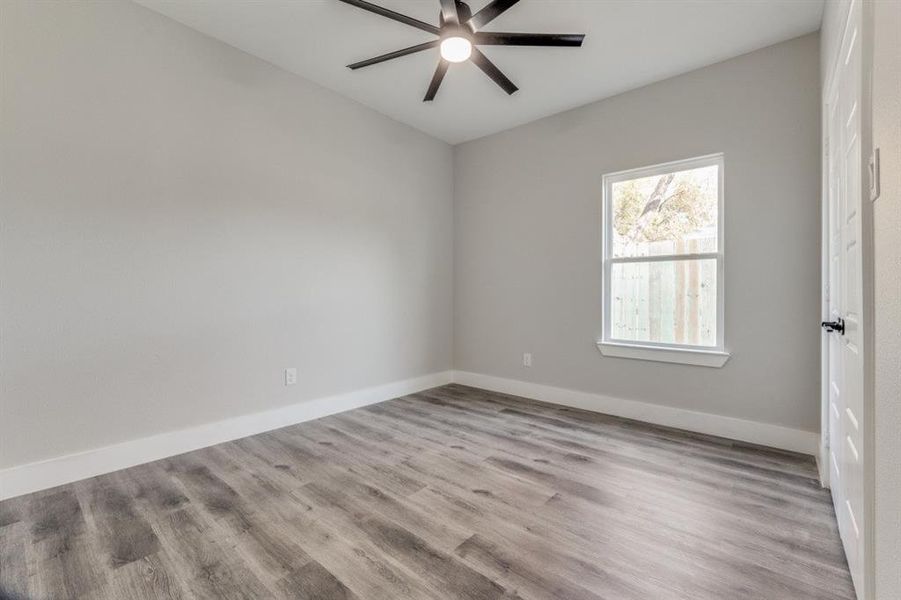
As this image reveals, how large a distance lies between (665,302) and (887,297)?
2.51 m

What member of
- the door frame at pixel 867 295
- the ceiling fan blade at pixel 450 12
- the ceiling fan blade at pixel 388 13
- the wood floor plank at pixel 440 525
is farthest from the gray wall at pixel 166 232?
the door frame at pixel 867 295

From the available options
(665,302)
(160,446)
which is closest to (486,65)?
(665,302)

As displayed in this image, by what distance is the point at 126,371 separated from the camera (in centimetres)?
248

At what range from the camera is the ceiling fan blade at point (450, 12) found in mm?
1965

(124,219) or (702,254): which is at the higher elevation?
(124,219)

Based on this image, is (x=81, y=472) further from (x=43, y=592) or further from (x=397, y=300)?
(x=397, y=300)

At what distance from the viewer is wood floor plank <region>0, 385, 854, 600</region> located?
1.50 metres

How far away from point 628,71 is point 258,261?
3315mm

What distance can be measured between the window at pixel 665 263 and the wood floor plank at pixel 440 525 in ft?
2.59

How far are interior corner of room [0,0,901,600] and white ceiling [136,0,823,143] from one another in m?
0.03

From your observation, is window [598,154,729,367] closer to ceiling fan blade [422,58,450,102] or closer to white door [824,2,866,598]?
white door [824,2,866,598]

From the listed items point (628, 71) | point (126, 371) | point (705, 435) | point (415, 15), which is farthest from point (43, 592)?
point (628, 71)

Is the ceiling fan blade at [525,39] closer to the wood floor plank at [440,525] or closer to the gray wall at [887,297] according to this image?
the gray wall at [887,297]

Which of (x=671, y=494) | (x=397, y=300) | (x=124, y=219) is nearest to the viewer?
(x=671, y=494)
